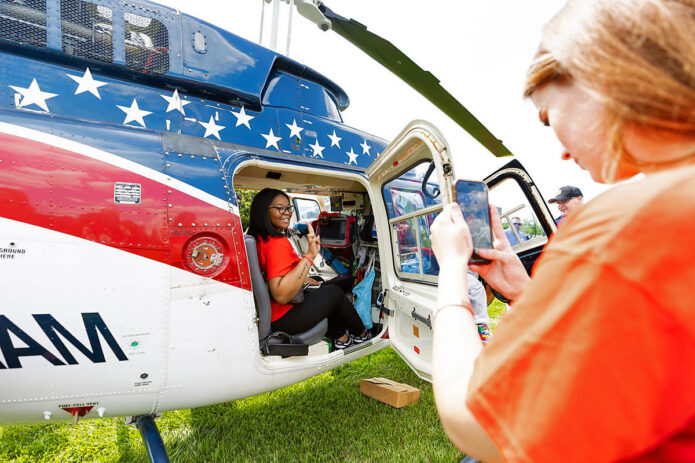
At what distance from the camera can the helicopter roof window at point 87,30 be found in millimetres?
1767

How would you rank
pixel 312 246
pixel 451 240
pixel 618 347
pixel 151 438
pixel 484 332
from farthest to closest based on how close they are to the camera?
1. pixel 312 246
2. pixel 484 332
3. pixel 151 438
4. pixel 451 240
5. pixel 618 347

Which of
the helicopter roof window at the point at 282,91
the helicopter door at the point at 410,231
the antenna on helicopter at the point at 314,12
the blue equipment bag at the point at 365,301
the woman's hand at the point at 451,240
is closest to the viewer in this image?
the woman's hand at the point at 451,240

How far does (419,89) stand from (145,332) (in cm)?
296

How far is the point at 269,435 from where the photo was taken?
8.38 feet

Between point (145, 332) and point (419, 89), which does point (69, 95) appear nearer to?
point (145, 332)

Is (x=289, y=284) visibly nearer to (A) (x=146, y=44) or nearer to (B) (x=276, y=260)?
(B) (x=276, y=260)

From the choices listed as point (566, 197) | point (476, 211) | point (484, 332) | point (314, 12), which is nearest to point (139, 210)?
point (476, 211)

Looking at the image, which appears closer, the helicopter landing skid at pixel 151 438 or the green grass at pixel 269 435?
the helicopter landing skid at pixel 151 438

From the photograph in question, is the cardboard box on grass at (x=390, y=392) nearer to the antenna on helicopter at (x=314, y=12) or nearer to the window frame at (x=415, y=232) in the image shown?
the window frame at (x=415, y=232)

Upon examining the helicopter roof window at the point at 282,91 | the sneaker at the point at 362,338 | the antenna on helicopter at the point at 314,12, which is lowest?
the sneaker at the point at 362,338

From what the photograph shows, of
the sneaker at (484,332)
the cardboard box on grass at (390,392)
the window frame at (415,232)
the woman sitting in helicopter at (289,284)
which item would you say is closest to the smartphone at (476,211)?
the window frame at (415,232)

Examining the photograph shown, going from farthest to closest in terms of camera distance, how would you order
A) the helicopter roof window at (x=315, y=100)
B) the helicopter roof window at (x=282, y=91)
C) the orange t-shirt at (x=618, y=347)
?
the helicopter roof window at (x=315, y=100) < the helicopter roof window at (x=282, y=91) < the orange t-shirt at (x=618, y=347)

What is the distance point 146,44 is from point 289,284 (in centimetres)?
177

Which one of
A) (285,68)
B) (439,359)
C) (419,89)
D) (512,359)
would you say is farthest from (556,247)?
(419,89)
